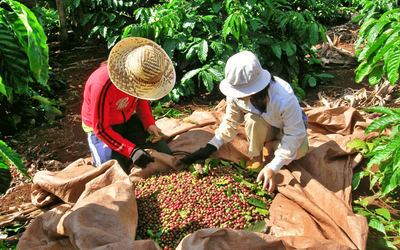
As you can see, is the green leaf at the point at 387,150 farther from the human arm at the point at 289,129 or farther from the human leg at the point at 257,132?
the human leg at the point at 257,132

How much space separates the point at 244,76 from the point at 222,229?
2.65 feet

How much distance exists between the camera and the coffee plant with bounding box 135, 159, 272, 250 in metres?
1.77

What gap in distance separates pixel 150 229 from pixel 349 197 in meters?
1.28

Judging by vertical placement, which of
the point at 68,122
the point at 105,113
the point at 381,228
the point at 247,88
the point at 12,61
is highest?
the point at 12,61

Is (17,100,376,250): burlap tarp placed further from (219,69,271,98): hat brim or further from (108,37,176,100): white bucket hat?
(219,69,271,98): hat brim

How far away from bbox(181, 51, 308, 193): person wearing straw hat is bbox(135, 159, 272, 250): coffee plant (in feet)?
0.44

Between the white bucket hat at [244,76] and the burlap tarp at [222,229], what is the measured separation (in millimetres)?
680

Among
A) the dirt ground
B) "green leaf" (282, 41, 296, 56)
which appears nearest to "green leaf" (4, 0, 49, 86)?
the dirt ground

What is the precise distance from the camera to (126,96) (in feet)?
7.18

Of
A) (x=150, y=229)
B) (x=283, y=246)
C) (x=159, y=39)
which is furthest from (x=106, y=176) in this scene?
(x=159, y=39)

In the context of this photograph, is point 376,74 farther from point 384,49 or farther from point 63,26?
point 63,26

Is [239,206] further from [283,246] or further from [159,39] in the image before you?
[159,39]

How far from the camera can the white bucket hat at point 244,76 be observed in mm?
1655

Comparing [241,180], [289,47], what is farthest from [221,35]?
[241,180]
